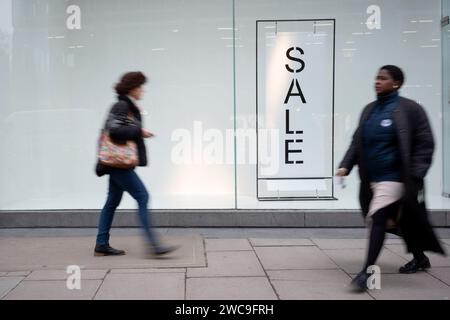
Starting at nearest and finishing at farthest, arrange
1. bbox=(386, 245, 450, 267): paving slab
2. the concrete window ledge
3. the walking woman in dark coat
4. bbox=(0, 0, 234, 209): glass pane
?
the walking woman in dark coat → bbox=(386, 245, 450, 267): paving slab → the concrete window ledge → bbox=(0, 0, 234, 209): glass pane

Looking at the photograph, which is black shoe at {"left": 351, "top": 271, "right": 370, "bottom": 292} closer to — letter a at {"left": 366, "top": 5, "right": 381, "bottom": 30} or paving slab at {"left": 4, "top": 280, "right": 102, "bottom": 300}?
paving slab at {"left": 4, "top": 280, "right": 102, "bottom": 300}

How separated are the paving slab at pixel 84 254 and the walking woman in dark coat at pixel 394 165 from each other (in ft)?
6.00

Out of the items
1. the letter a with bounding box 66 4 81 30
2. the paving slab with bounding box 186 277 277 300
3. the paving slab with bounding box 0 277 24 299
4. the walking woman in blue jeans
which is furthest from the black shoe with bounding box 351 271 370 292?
the letter a with bounding box 66 4 81 30

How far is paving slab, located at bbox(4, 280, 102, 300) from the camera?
4500 mm

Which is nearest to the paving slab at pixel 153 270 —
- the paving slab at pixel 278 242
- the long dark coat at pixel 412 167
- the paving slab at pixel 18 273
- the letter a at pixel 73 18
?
the paving slab at pixel 18 273

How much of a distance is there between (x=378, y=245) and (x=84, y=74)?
560 cm

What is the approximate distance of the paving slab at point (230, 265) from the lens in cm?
520

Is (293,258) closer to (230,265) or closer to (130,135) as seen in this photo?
(230,265)

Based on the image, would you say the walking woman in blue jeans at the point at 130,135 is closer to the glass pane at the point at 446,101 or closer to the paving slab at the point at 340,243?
the paving slab at the point at 340,243

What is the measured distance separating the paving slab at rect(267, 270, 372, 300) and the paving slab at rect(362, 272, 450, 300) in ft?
0.69

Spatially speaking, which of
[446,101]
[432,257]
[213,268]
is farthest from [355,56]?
[213,268]

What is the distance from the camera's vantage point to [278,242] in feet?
21.8

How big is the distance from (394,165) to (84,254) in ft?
11.1

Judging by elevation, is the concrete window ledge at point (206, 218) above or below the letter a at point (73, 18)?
below
